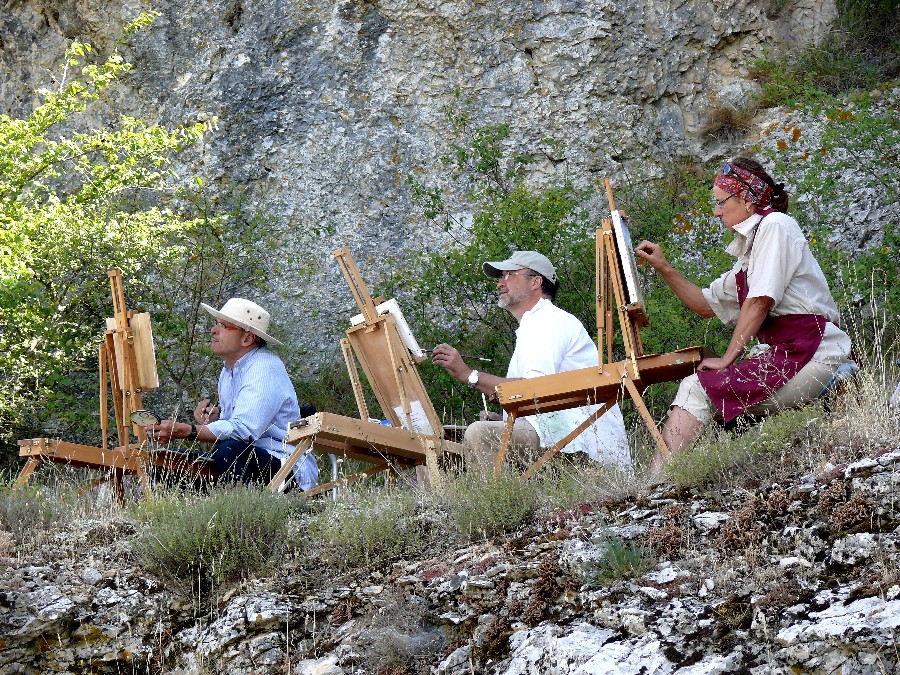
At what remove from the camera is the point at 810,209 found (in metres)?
10.3

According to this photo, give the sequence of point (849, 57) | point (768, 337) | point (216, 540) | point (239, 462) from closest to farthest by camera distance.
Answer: point (216, 540), point (768, 337), point (239, 462), point (849, 57)

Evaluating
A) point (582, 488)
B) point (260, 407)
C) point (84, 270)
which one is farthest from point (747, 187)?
point (84, 270)

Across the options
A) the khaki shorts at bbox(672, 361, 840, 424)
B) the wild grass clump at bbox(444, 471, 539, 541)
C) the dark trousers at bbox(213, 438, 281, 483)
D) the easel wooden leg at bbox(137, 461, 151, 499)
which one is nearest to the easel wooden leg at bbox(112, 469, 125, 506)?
the easel wooden leg at bbox(137, 461, 151, 499)

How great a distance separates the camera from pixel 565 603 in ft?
12.9

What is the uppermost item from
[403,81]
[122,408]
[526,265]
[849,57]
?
[403,81]

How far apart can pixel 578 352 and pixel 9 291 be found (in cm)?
A: 516

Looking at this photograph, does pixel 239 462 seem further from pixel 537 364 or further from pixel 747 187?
pixel 747 187

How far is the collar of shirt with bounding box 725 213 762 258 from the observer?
5188mm

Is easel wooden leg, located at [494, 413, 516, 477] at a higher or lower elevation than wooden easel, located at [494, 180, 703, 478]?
lower

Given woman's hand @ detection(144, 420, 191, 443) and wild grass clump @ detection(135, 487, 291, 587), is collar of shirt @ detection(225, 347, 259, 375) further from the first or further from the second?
wild grass clump @ detection(135, 487, 291, 587)

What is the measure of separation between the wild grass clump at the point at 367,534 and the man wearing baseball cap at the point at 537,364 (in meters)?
0.65

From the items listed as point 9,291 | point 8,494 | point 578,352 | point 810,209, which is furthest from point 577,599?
point 810,209

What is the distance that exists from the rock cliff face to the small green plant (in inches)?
349

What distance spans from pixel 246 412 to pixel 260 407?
8 cm
